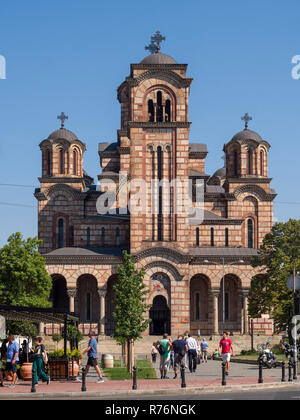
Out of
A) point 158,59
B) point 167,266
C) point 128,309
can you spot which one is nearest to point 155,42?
point 158,59

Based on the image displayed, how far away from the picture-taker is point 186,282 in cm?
→ 6975

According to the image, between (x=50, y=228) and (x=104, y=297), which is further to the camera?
(x=50, y=228)

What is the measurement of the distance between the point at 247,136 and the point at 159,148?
13725mm

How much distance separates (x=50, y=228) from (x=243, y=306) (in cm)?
2043

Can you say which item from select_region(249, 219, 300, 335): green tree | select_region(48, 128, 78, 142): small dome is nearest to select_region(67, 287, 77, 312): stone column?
select_region(48, 128, 78, 142): small dome

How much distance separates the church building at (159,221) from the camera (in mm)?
69812

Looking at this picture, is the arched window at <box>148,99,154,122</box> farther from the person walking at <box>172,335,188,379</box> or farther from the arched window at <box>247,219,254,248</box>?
the person walking at <box>172,335,188,379</box>

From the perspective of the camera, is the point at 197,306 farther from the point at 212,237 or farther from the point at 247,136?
the point at 247,136

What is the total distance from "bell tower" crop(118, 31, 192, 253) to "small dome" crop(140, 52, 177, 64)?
322 centimetres

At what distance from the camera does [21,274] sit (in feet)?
199
